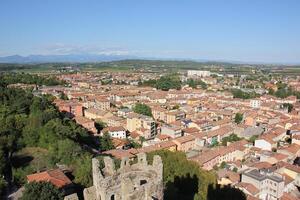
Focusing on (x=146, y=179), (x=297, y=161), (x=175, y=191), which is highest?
(x=146, y=179)

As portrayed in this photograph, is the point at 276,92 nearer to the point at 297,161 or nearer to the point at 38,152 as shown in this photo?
the point at 297,161

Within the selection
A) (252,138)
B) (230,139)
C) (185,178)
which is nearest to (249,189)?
(185,178)

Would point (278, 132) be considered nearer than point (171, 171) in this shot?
No

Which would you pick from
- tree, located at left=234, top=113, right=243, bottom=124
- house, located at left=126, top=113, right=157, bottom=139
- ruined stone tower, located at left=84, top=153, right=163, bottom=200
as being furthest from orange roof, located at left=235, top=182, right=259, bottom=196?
tree, located at left=234, top=113, right=243, bottom=124

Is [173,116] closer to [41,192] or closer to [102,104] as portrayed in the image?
[102,104]

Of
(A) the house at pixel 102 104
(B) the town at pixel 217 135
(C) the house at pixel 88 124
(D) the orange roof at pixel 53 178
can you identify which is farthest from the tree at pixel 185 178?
(A) the house at pixel 102 104

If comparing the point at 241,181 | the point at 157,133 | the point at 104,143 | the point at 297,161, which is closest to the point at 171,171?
the point at 241,181

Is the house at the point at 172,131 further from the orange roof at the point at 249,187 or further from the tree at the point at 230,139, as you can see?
the orange roof at the point at 249,187
